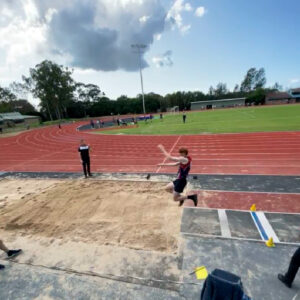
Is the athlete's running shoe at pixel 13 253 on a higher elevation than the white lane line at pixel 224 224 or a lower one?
higher

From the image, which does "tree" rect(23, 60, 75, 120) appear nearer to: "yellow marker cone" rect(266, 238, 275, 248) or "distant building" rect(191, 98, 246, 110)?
"distant building" rect(191, 98, 246, 110)

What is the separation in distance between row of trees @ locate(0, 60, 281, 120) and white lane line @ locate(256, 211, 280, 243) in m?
57.6

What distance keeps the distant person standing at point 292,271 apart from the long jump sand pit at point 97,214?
1.69m

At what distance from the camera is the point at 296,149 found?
10.5 m

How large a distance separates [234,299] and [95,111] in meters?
69.6

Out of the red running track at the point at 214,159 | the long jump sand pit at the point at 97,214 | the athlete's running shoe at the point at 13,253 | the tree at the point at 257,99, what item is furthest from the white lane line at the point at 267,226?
the tree at the point at 257,99

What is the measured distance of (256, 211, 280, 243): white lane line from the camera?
376cm

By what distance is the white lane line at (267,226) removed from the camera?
12.3ft

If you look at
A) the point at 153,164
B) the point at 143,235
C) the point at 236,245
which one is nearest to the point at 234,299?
the point at 236,245

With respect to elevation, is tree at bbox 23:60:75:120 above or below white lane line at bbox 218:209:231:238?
above

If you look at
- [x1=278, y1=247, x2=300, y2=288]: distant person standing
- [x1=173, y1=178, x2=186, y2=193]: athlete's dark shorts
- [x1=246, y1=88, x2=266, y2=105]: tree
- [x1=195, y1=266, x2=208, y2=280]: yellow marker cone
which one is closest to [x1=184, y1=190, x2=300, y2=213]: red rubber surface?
[x1=173, y1=178, x2=186, y2=193]: athlete's dark shorts

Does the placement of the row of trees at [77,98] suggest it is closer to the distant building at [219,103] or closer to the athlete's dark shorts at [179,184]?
the distant building at [219,103]

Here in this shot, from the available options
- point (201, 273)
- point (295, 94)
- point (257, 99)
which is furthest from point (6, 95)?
point (295, 94)

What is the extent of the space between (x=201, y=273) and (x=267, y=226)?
6.95 feet
